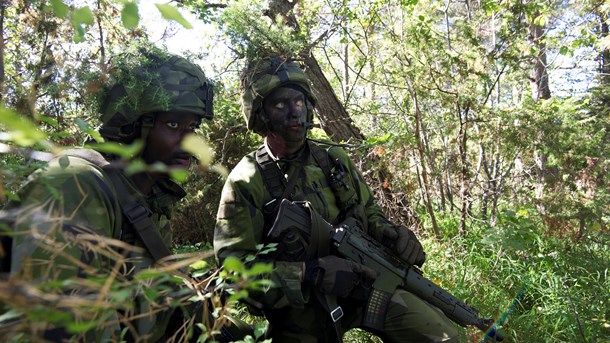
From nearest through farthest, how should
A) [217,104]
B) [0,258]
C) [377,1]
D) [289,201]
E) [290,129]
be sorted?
[0,258]
[289,201]
[290,129]
[217,104]
[377,1]

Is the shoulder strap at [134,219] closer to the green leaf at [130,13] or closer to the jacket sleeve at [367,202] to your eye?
the green leaf at [130,13]

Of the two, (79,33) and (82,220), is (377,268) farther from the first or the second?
Result: (79,33)

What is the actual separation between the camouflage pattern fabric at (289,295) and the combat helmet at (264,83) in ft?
Result: 1.13

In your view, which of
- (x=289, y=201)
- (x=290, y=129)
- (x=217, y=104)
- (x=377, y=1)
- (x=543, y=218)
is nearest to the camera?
(x=289, y=201)

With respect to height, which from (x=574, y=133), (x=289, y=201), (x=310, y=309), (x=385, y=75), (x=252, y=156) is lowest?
(x=310, y=309)

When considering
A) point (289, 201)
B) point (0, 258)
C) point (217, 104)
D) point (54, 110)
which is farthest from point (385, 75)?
point (0, 258)

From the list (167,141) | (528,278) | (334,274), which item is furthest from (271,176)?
(528,278)

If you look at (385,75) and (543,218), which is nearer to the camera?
(543,218)

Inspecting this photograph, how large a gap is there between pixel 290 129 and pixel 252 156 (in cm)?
33

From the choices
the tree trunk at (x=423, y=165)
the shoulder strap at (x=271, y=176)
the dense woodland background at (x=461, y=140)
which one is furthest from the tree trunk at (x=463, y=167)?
the shoulder strap at (x=271, y=176)

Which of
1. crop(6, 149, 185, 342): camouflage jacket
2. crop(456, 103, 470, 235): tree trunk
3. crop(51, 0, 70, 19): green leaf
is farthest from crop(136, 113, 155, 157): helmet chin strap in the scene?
crop(456, 103, 470, 235): tree trunk

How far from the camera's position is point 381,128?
588cm

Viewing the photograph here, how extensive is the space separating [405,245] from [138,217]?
180cm

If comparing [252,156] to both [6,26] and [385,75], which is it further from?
[6,26]
